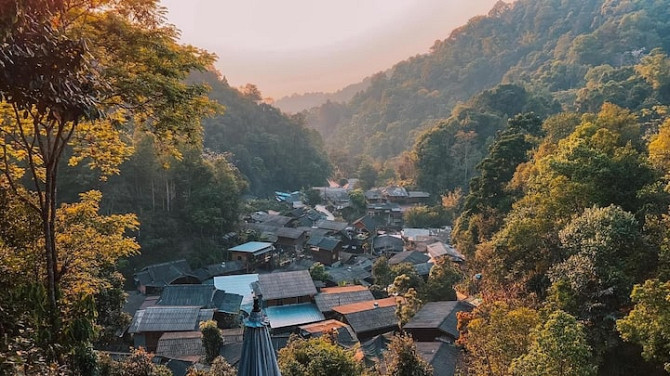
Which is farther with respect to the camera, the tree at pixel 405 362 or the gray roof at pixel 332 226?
the gray roof at pixel 332 226

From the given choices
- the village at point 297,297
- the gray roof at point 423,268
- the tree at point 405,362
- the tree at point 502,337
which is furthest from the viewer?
the gray roof at point 423,268

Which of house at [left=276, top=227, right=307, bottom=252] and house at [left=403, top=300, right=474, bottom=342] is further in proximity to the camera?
house at [left=276, top=227, right=307, bottom=252]

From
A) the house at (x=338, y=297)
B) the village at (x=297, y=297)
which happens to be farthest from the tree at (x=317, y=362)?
the house at (x=338, y=297)

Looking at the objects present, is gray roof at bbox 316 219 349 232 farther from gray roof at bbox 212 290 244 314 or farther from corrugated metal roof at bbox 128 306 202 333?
corrugated metal roof at bbox 128 306 202 333

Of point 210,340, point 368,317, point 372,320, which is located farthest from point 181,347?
point 372,320

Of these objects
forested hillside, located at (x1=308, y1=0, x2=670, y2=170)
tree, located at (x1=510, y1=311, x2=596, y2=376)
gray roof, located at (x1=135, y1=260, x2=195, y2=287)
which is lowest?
gray roof, located at (x1=135, y1=260, x2=195, y2=287)

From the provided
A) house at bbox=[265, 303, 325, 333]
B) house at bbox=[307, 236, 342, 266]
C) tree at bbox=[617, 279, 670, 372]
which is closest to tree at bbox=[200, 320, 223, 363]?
house at bbox=[265, 303, 325, 333]

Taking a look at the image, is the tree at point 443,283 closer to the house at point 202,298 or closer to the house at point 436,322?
the house at point 436,322
